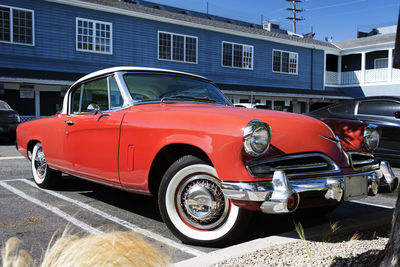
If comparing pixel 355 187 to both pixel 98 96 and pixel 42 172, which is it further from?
pixel 42 172

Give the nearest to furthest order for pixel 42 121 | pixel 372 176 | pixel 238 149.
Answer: pixel 238 149
pixel 372 176
pixel 42 121

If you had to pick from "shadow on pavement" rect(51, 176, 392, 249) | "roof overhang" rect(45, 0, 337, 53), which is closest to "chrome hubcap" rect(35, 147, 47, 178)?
"shadow on pavement" rect(51, 176, 392, 249)

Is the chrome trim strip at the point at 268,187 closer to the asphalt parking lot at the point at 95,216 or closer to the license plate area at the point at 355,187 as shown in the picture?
the license plate area at the point at 355,187

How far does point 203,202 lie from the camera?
119 inches

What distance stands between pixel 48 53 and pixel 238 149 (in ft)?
51.3

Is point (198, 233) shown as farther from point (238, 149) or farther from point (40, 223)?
point (40, 223)

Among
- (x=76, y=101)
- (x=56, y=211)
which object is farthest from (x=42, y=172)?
(x=56, y=211)

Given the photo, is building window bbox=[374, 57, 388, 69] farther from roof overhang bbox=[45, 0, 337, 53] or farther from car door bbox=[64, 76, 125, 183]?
car door bbox=[64, 76, 125, 183]

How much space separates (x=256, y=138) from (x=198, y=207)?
0.76m

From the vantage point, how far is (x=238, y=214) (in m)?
2.92

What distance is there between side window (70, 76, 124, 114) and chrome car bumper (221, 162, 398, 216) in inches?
74.8

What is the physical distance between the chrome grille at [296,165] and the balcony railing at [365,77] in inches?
1010

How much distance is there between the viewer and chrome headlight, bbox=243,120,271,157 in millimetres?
2775

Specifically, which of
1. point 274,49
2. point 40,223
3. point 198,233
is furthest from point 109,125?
point 274,49
